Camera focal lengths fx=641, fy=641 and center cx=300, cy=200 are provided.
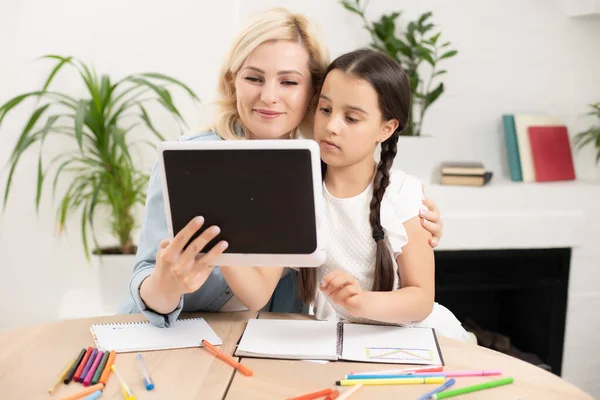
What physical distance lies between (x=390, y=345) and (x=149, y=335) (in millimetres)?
460

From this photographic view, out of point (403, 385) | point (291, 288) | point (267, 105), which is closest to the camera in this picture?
Result: point (403, 385)

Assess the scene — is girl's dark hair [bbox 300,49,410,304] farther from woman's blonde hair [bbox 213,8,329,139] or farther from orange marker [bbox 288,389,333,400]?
orange marker [bbox 288,389,333,400]

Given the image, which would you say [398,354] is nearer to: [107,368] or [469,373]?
[469,373]

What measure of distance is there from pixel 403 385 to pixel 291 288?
2.00 feet

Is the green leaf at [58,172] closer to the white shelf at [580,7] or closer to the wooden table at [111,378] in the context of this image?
the wooden table at [111,378]

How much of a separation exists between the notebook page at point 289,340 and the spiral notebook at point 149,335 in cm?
7

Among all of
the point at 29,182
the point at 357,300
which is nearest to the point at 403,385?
the point at 357,300

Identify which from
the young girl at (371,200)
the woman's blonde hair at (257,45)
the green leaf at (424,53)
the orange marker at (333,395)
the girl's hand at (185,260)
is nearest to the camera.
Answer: the orange marker at (333,395)

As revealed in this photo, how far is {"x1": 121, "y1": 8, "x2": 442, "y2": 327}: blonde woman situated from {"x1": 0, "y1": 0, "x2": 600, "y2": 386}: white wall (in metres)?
1.22

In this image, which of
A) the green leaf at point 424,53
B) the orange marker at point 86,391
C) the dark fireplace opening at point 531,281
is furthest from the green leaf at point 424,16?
the orange marker at point 86,391

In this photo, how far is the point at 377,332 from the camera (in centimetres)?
125

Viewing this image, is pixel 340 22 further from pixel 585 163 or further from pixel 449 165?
pixel 585 163

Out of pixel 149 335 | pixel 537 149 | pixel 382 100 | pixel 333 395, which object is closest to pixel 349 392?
pixel 333 395

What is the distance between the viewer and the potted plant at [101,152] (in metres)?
2.45
